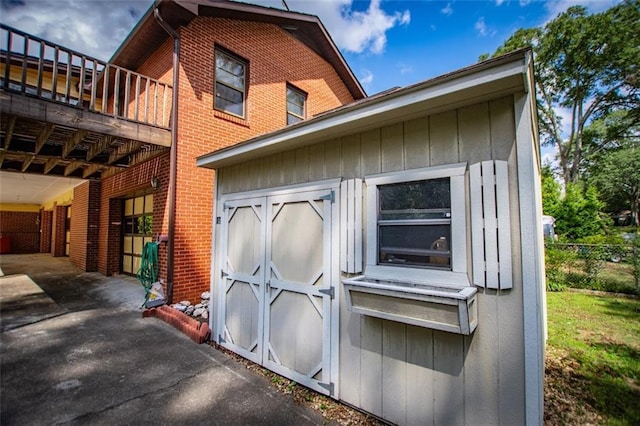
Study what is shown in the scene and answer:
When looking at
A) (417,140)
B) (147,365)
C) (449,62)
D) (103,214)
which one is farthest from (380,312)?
(103,214)

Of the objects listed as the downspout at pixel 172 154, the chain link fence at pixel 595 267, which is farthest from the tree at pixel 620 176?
the downspout at pixel 172 154

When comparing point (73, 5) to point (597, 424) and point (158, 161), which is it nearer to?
point (158, 161)

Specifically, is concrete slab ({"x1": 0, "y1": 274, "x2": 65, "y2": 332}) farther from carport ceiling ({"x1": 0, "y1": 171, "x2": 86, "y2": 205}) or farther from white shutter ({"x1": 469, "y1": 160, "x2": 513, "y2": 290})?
white shutter ({"x1": 469, "y1": 160, "x2": 513, "y2": 290})

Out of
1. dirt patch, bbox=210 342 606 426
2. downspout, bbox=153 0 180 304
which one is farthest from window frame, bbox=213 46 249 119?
dirt patch, bbox=210 342 606 426

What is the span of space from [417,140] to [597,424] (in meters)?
2.95

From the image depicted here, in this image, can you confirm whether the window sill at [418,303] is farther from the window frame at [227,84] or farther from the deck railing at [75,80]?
the window frame at [227,84]

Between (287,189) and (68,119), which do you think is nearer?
(287,189)

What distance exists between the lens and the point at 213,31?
20.4 feet

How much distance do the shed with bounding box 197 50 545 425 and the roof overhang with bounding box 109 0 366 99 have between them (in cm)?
379

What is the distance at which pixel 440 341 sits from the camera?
2.28m

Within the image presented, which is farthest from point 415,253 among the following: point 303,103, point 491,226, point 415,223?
point 303,103

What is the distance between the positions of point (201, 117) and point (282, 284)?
4261mm

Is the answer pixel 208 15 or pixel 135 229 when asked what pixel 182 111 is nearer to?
pixel 208 15

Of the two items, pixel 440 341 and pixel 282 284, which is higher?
pixel 282 284
